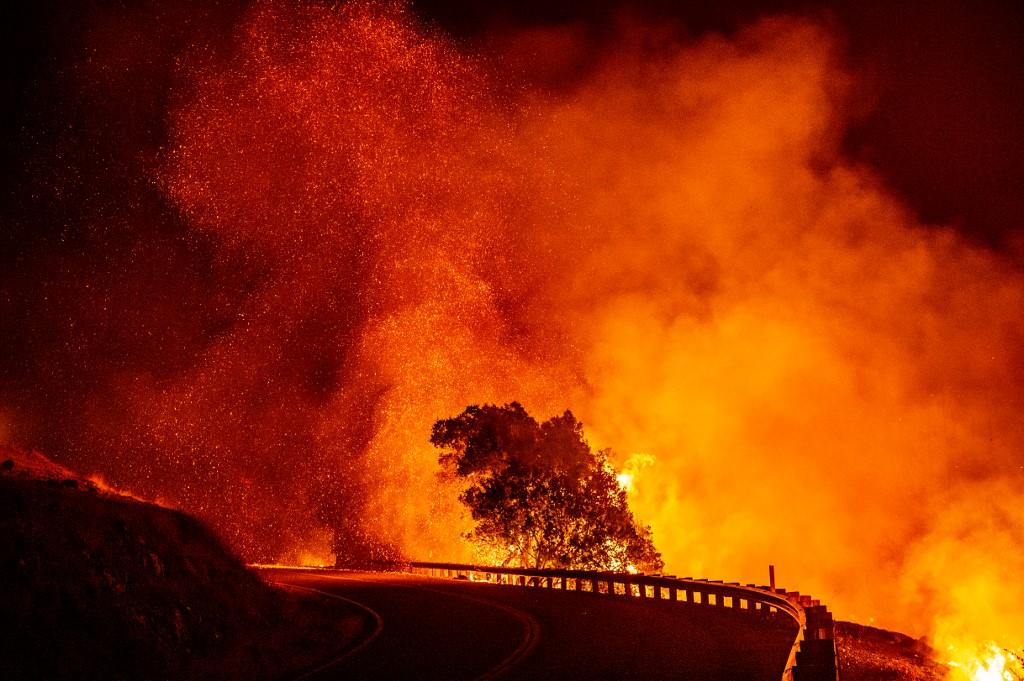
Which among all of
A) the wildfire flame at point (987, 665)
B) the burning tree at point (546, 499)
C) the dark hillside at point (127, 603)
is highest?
the burning tree at point (546, 499)

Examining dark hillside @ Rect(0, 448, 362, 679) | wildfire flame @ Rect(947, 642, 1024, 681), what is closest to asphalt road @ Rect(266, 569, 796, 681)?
dark hillside @ Rect(0, 448, 362, 679)

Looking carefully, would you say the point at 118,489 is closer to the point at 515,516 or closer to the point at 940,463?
the point at 515,516

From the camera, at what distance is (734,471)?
82688mm

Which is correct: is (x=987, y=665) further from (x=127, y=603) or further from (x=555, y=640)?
(x=127, y=603)

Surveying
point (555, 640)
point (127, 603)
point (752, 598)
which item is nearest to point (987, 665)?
point (752, 598)

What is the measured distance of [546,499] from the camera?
1656 inches

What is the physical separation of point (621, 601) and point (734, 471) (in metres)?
62.5

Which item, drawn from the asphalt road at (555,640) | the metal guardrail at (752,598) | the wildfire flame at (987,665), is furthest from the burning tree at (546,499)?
the wildfire flame at (987,665)

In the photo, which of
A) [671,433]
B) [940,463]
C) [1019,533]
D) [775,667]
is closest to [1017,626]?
[1019,533]

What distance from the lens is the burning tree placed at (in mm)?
41500

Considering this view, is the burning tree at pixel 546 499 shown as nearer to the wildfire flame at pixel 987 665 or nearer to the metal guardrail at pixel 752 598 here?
the metal guardrail at pixel 752 598

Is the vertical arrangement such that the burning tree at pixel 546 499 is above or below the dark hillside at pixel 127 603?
above

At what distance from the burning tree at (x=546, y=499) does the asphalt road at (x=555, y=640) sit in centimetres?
1746

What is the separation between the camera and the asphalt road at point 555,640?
12.2m
